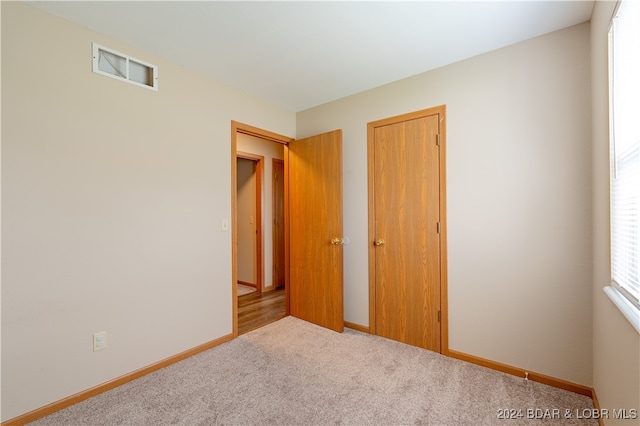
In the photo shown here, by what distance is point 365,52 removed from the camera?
7.27ft

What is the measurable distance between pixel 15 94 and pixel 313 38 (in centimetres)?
188

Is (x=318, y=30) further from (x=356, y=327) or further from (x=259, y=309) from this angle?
(x=259, y=309)

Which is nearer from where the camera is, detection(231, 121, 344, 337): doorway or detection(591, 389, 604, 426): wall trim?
detection(591, 389, 604, 426): wall trim

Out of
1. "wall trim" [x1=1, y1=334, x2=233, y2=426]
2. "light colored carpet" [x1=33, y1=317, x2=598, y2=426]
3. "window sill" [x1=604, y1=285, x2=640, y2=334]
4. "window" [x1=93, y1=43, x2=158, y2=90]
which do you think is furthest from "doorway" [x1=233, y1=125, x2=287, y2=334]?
"window sill" [x1=604, y1=285, x2=640, y2=334]

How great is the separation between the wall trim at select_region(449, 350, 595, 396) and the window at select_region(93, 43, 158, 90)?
3.36 metres

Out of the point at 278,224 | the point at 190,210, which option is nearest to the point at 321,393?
the point at 190,210

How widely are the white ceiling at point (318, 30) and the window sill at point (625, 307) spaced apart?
5.55 ft

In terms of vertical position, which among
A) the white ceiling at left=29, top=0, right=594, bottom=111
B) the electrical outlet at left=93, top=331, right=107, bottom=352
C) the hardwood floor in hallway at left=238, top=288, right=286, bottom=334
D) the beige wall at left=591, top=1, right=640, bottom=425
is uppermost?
the white ceiling at left=29, top=0, right=594, bottom=111

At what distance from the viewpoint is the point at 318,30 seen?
1.94 metres

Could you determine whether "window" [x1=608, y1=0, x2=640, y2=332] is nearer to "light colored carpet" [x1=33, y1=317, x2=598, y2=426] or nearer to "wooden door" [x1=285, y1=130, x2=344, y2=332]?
"light colored carpet" [x1=33, y1=317, x2=598, y2=426]

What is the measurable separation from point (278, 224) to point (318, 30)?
10.7ft

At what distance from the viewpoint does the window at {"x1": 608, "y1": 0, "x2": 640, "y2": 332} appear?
110cm

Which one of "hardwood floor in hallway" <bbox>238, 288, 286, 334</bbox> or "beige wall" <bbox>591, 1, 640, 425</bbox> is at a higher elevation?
"beige wall" <bbox>591, 1, 640, 425</bbox>

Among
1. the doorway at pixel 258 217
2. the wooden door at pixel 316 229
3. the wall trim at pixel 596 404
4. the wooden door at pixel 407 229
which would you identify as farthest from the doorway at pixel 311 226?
the wall trim at pixel 596 404
